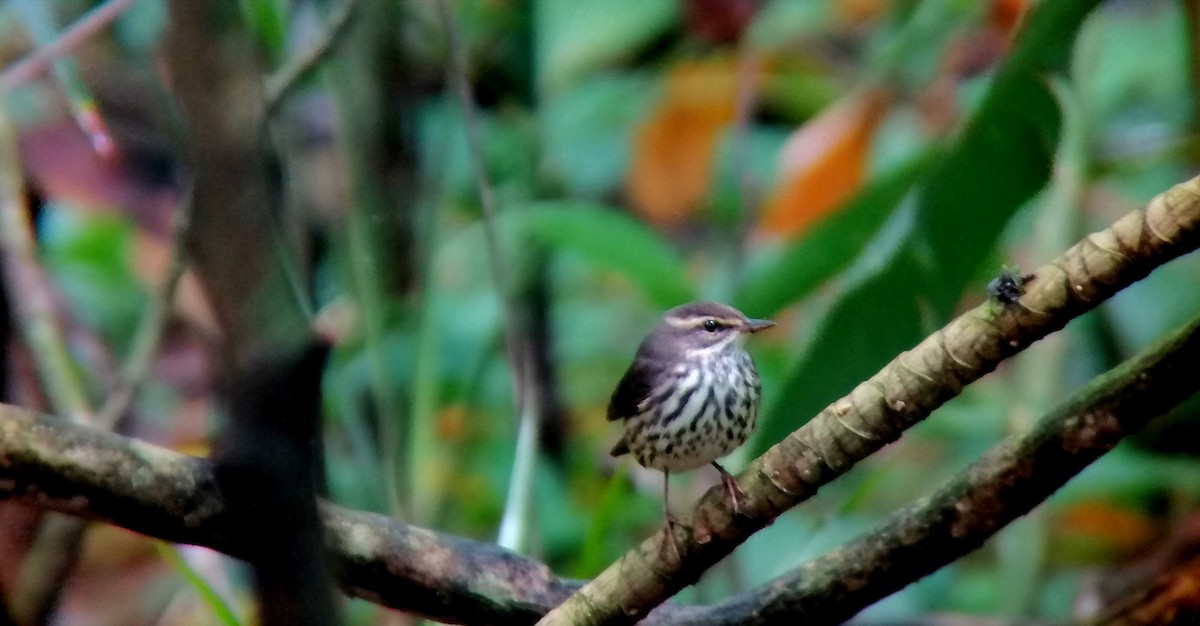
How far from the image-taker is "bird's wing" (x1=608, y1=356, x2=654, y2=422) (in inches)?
88.2

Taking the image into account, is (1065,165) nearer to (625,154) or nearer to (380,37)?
(380,37)

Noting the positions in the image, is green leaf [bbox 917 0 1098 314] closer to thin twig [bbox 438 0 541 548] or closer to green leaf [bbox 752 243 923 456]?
Answer: green leaf [bbox 752 243 923 456]

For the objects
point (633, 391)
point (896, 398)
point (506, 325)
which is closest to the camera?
point (896, 398)

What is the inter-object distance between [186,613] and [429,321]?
4.42ft

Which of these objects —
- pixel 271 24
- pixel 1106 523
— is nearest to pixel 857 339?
pixel 271 24

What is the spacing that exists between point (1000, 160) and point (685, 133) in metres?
2.70

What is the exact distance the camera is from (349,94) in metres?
2.91

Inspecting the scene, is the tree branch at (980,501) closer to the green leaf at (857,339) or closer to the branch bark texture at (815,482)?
the branch bark texture at (815,482)

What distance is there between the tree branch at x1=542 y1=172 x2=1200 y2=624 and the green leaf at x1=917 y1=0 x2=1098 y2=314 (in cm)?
56

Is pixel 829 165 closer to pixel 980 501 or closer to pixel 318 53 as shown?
pixel 318 53

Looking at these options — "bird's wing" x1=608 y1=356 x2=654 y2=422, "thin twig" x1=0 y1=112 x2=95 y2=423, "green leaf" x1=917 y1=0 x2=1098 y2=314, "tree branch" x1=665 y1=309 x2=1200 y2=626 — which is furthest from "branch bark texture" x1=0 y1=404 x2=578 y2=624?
"thin twig" x1=0 y1=112 x2=95 y2=423

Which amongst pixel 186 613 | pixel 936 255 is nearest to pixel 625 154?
pixel 186 613

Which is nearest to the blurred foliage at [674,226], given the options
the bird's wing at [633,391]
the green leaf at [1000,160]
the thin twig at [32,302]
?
the green leaf at [1000,160]

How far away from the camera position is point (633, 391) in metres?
2.26
